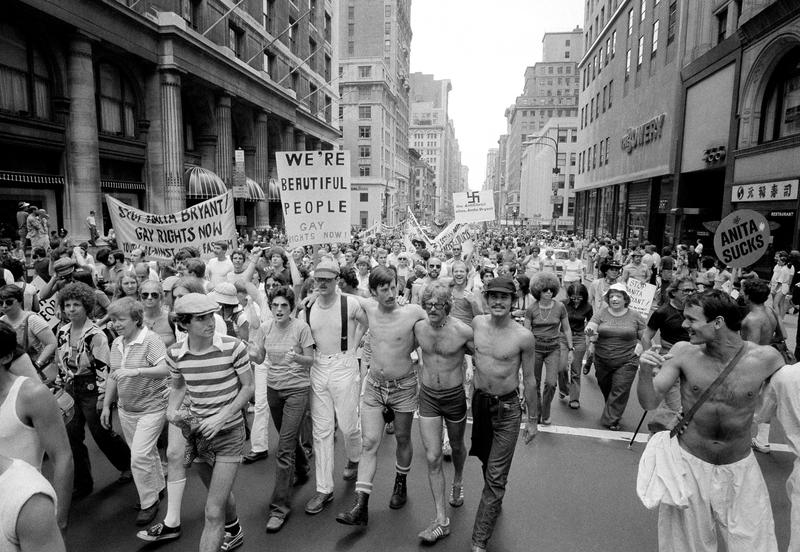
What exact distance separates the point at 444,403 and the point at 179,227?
20.7ft

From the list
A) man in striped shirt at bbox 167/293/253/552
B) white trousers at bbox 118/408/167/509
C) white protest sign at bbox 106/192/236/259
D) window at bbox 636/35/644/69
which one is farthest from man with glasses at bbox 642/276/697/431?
window at bbox 636/35/644/69

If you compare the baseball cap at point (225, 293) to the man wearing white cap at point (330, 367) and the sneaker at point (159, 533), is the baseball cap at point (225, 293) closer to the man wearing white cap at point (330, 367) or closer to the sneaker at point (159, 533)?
the man wearing white cap at point (330, 367)

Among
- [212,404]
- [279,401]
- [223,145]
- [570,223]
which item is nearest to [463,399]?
[279,401]

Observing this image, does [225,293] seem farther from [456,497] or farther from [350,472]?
[456,497]

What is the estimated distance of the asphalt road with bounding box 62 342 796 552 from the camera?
4.04m

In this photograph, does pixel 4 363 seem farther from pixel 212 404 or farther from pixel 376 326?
pixel 376 326

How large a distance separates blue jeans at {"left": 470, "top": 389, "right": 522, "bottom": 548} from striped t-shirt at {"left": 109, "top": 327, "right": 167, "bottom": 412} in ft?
8.72

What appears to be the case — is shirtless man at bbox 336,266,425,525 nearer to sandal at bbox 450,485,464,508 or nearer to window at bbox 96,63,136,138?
sandal at bbox 450,485,464,508

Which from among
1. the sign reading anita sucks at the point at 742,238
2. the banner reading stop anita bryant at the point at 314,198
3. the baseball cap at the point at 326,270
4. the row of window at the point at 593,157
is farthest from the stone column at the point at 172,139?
the row of window at the point at 593,157

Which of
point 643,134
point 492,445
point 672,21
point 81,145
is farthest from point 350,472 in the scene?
point 643,134

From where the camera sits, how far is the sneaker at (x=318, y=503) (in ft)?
14.5

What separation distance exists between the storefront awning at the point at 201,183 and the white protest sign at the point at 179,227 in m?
19.0

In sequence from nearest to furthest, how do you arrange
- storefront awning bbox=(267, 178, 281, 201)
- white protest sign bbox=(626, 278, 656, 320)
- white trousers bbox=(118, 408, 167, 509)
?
white trousers bbox=(118, 408, 167, 509) < white protest sign bbox=(626, 278, 656, 320) < storefront awning bbox=(267, 178, 281, 201)

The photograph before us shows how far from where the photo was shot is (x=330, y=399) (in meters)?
4.68
